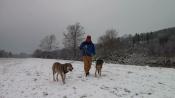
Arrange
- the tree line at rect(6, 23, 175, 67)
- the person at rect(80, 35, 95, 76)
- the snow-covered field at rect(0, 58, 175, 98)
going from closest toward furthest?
the snow-covered field at rect(0, 58, 175, 98)
the person at rect(80, 35, 95, 76)
the tree line at rect(6, 23, 175, 67)

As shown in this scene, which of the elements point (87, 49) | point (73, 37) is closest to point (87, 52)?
point (87, 49)

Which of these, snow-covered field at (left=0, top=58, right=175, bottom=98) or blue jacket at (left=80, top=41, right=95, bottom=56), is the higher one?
blue jacket at (left=80, top=41, right=95, bottom=56)

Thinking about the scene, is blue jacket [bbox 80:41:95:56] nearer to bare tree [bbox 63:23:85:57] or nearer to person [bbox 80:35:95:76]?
person [bbox 80:35:95:76]

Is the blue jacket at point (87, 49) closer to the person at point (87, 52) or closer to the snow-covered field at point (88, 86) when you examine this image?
the person at point (87, 52)

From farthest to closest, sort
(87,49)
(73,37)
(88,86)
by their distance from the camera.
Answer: (73,37)
(87,49)
(88,86)

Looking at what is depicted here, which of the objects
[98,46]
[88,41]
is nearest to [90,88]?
[88,41]

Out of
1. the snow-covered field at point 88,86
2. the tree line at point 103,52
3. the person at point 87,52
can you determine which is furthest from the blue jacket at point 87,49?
the tree line at point 103,52

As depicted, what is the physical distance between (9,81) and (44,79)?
217cm

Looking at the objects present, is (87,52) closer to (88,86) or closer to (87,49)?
(87,49)

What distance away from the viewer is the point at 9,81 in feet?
48.9

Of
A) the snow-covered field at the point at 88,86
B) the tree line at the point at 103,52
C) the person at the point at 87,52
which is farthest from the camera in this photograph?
the tree line at the point at 103,52

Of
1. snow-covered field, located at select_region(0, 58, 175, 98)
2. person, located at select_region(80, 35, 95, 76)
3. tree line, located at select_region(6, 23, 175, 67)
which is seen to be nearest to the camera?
snow-covered field, located at select_region(0, 58, 175, 98)

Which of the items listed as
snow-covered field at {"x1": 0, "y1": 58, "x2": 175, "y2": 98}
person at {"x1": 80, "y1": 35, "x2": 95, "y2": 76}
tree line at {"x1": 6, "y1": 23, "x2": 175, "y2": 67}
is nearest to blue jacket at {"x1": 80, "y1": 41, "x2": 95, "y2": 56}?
person at {"x1": 80, "y1": 35, "x2": 95, "y2": 76}

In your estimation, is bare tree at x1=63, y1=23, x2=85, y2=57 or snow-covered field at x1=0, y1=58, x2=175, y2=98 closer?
snow-covered field at x1=0, y1=58, x2=175, y2=98
